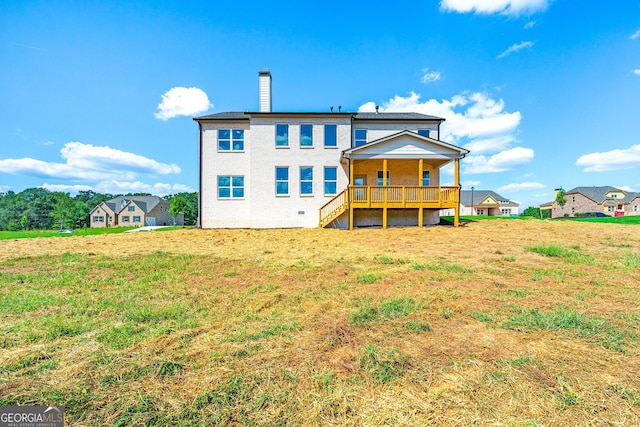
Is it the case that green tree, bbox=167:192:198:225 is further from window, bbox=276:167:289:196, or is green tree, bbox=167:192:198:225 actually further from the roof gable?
the roof gable

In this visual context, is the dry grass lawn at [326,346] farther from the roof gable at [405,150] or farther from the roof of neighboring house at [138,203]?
the roof of neighboring house at [138,203]

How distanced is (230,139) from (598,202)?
72.7m

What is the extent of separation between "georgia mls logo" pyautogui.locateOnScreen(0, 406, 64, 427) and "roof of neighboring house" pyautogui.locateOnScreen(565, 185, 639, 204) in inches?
3092

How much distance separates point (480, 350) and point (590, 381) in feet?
2.62

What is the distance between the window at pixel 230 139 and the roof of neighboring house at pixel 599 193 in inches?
2841

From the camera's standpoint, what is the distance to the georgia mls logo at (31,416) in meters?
1.96

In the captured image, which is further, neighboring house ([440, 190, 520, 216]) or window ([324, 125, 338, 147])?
neighboring house ([440, 190, 520, 216])

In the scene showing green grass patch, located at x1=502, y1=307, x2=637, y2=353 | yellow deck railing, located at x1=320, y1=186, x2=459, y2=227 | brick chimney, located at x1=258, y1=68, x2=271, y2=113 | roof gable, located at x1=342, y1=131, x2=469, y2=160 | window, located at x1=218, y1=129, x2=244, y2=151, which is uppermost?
brick chimney, located at x1=258, y1=68, x2=271, y2=113

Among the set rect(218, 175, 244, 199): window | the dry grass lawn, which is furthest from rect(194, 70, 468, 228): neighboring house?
the dry grass lawn

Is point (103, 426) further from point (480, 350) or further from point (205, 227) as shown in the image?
point (205, 227)

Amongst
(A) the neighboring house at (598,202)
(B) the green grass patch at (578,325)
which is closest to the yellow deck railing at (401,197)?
(B) the green grass patch at (578,325)

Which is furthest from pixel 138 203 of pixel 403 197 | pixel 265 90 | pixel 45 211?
pixel 403 197

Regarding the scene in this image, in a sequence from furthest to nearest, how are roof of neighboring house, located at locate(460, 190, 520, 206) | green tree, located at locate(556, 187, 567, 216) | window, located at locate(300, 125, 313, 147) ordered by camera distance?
roof of neighboring house, located at locate(460, 190, 520, 206)
green tree, located at locate(556, 187, 567, 216)
window, located at locate(300, 125, 313, 147)

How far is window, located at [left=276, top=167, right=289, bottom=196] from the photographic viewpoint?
16359mm
